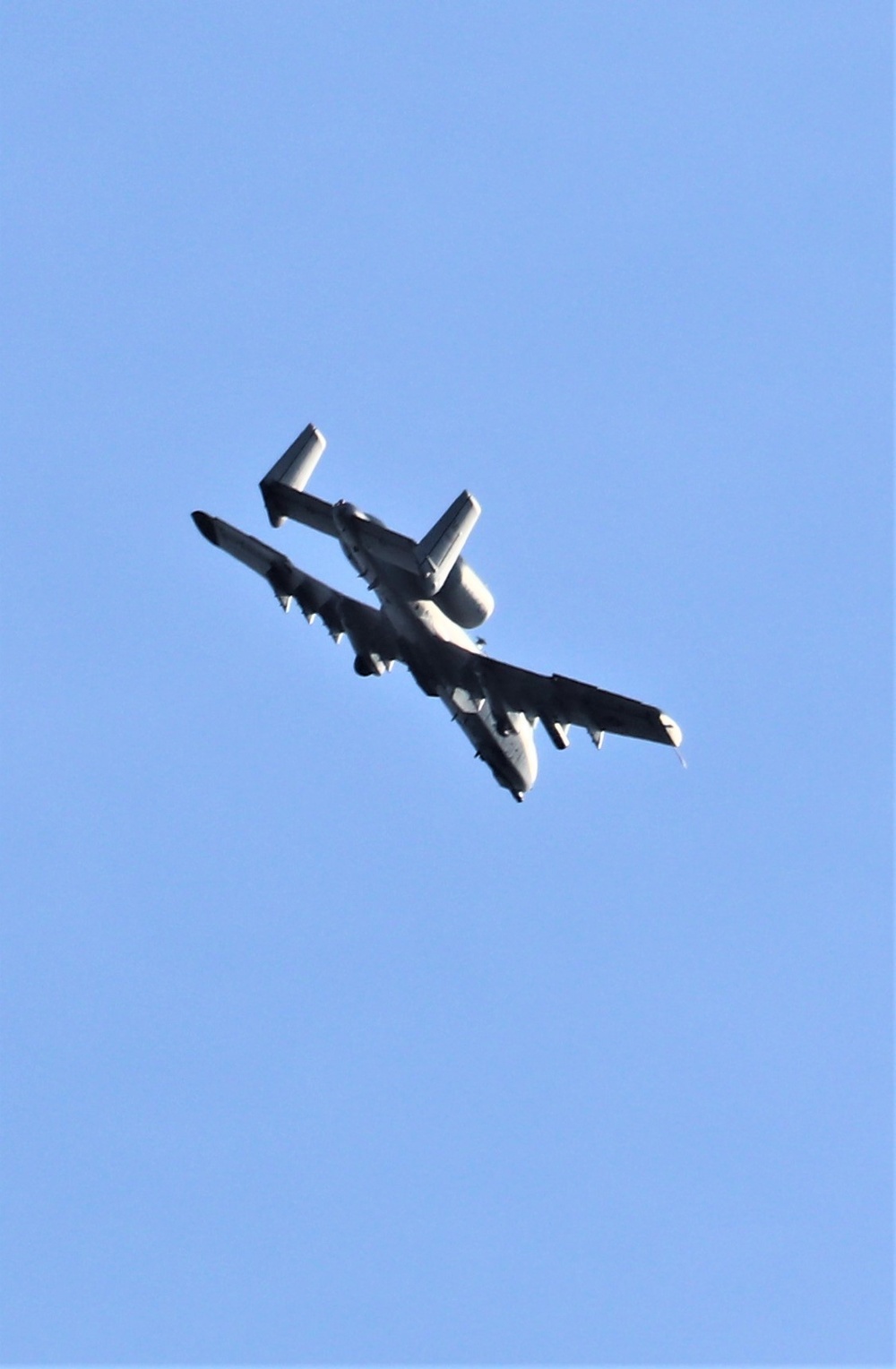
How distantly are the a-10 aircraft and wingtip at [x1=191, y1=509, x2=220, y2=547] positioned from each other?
1.5 inches

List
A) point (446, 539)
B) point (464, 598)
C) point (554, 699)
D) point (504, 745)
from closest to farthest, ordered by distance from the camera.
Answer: point (446, 539) < point (464, 598) < point (554, 699) < point (504, 745)

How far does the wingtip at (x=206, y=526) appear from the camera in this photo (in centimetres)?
4328

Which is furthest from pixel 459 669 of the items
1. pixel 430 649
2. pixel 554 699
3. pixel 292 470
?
pixel 292 470

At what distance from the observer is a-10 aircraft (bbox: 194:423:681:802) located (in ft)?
119

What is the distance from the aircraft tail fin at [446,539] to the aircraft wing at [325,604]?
6601 millimetres

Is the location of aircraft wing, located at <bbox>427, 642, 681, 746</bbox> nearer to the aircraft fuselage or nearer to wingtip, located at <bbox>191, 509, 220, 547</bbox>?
the aircraft fuselage

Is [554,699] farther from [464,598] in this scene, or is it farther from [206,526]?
[206,526]

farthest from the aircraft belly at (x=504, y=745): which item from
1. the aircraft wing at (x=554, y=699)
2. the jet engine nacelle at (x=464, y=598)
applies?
the jet engine nacelle at (x=464, y=598)

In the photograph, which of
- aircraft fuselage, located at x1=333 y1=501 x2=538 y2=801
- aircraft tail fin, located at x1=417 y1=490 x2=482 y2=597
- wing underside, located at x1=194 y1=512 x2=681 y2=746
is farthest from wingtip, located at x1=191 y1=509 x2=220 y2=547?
aircraft tail fin, located at x1=417 y1=490 x2=482 y2=597

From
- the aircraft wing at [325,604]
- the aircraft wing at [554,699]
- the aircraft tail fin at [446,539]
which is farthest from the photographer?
the aircraft wing at [325,604]

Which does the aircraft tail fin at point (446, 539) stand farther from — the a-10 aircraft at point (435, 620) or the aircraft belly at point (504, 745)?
the aircraft belly at point (504, 745)

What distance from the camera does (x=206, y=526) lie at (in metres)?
43.4

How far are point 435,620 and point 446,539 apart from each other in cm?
446

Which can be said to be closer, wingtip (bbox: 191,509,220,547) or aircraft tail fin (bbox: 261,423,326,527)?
aircraft tail fin (bbox: 261,423,326,527)
